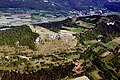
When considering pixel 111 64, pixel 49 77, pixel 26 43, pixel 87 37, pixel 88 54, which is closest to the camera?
pixel 49 77

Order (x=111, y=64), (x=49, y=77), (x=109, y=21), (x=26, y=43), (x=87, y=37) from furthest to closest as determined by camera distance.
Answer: (x=109, y=21)
(x=87, y=37)
(x=26, y=43)
(x=111, y=64)
(x=49, y=77)

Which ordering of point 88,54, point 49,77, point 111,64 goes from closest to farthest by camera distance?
1. point 49,77
2. point 111,64
3. point 88,54

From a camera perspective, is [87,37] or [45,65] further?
[87,37]

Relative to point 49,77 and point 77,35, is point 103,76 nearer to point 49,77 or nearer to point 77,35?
point 49,77

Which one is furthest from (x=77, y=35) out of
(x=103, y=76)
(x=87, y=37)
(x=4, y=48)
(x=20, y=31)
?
(x=103, y=76)

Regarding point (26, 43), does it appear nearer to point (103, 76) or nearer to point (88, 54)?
point (88, 54)

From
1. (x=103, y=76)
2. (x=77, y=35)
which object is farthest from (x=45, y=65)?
(x=77, y=35)

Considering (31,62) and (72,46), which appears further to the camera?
(72,46)

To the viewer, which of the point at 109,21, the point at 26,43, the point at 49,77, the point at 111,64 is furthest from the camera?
the point at 109,21

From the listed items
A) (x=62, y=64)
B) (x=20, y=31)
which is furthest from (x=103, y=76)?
(x=20, y=31)
